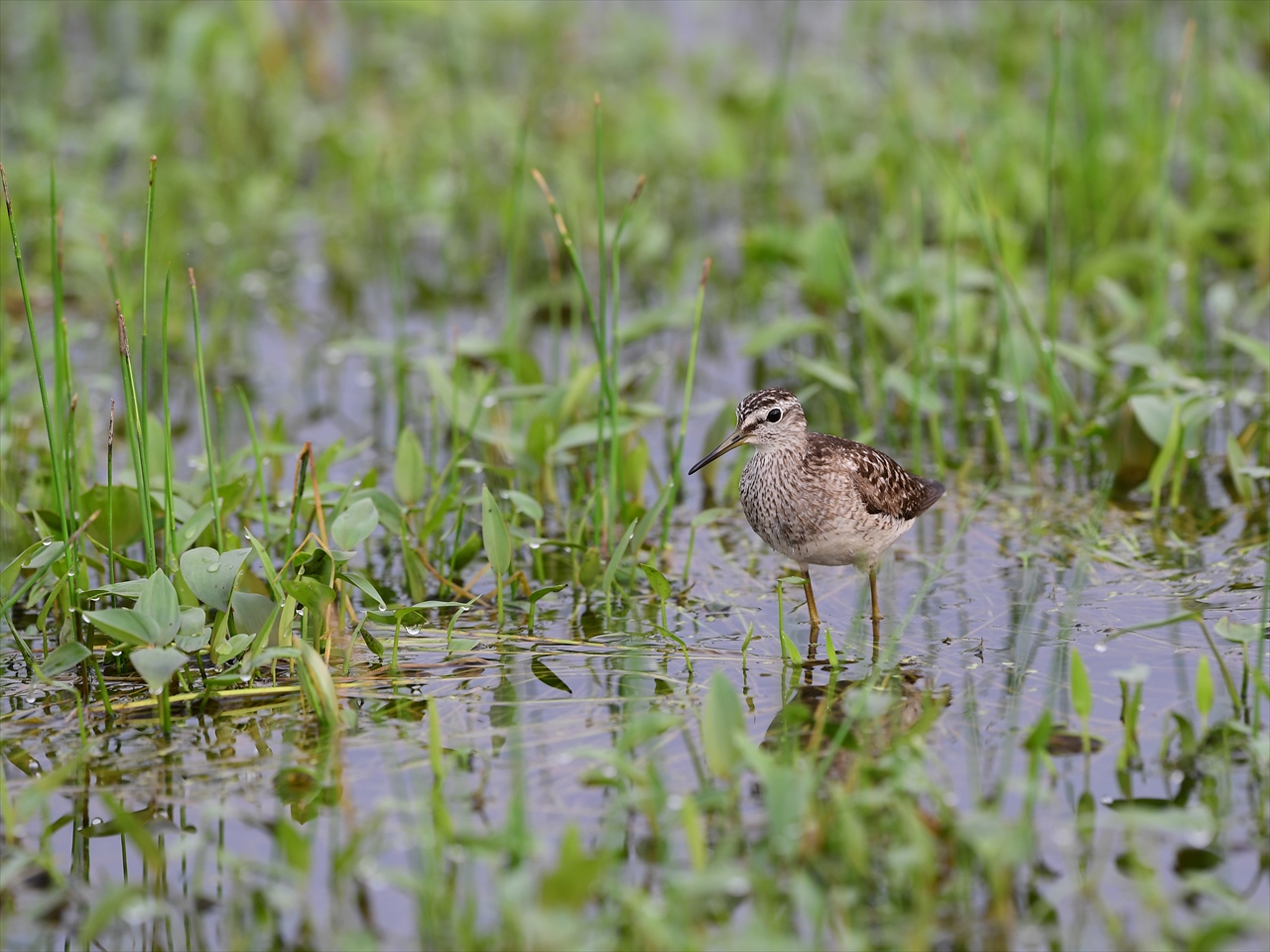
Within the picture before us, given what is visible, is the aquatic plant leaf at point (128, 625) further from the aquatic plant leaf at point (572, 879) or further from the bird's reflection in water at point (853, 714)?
the bird's reflection in water at point (853, 714)

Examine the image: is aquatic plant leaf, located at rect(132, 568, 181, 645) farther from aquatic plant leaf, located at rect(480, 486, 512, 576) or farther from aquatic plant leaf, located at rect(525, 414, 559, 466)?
aquatic plant leaf, located at rect(525, 414, 559, 466)

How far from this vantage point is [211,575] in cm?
551

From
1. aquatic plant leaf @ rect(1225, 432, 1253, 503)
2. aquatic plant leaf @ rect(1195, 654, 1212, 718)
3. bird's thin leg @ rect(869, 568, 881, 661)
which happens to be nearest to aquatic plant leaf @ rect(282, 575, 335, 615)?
bird's thin leg @ rect(869, 568, 881, 661)

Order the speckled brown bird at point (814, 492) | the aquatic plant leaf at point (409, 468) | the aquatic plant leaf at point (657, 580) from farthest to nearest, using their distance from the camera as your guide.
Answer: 1. the aquatic plant leaf at point (409, 468)
2. the speckled brown bird at point (814, 492)
3. the aquatic plant leaf at point (657, 580)

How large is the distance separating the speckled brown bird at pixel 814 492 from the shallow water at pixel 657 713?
312mm

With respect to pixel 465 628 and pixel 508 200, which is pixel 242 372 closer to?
pixel 508 200

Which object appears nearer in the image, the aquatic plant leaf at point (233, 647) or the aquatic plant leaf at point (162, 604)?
the aquatic plant leaf at point (162, 604)

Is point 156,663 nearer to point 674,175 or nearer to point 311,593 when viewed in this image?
point 311,593

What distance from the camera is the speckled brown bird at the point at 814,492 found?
6.02 metres

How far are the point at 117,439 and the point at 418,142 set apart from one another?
4.38 meters

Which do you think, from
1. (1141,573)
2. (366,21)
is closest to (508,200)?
(366,21)

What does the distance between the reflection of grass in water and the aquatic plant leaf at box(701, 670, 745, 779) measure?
0.01m

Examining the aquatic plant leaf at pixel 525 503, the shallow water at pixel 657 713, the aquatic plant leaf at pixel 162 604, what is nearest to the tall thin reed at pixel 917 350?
the shallow water at pixel 657 713

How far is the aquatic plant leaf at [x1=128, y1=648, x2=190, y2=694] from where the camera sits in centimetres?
489
